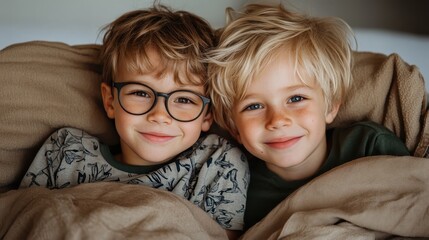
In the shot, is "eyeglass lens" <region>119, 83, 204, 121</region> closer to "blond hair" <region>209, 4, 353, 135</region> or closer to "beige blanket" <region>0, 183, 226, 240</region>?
"blond hair" <region>209, 4, 353, 135</region>

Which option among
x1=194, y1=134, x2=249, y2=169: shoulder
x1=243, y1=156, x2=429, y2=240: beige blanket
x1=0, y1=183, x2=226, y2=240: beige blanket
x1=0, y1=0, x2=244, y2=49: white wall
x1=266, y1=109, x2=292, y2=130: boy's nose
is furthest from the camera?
x1=0, y1=0, x2=244, y2=49: white wall

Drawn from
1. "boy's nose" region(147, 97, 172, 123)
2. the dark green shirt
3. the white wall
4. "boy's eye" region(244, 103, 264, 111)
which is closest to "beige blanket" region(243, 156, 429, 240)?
the dark green shirt

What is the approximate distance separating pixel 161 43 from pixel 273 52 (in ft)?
0.87

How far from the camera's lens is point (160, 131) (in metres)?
1.33

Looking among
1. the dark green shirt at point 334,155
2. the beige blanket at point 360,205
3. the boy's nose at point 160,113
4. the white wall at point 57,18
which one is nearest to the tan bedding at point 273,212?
the beige blanket at point 360,205

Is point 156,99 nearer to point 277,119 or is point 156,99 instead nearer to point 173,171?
point 173,171

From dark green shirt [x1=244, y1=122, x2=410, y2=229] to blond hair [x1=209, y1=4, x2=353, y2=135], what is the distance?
0.31ft

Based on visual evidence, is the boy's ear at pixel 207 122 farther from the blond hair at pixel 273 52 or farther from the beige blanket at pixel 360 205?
the beige blanket at pixel 360 205

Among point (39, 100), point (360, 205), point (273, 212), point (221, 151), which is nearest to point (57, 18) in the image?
point (39, 100)

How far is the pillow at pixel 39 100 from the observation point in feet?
4.65

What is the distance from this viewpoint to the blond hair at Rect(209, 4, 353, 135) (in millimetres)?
1275

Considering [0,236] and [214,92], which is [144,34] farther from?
[0,236]

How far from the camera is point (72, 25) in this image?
2338 millimetres

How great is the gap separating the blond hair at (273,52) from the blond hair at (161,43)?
0.05 meters
